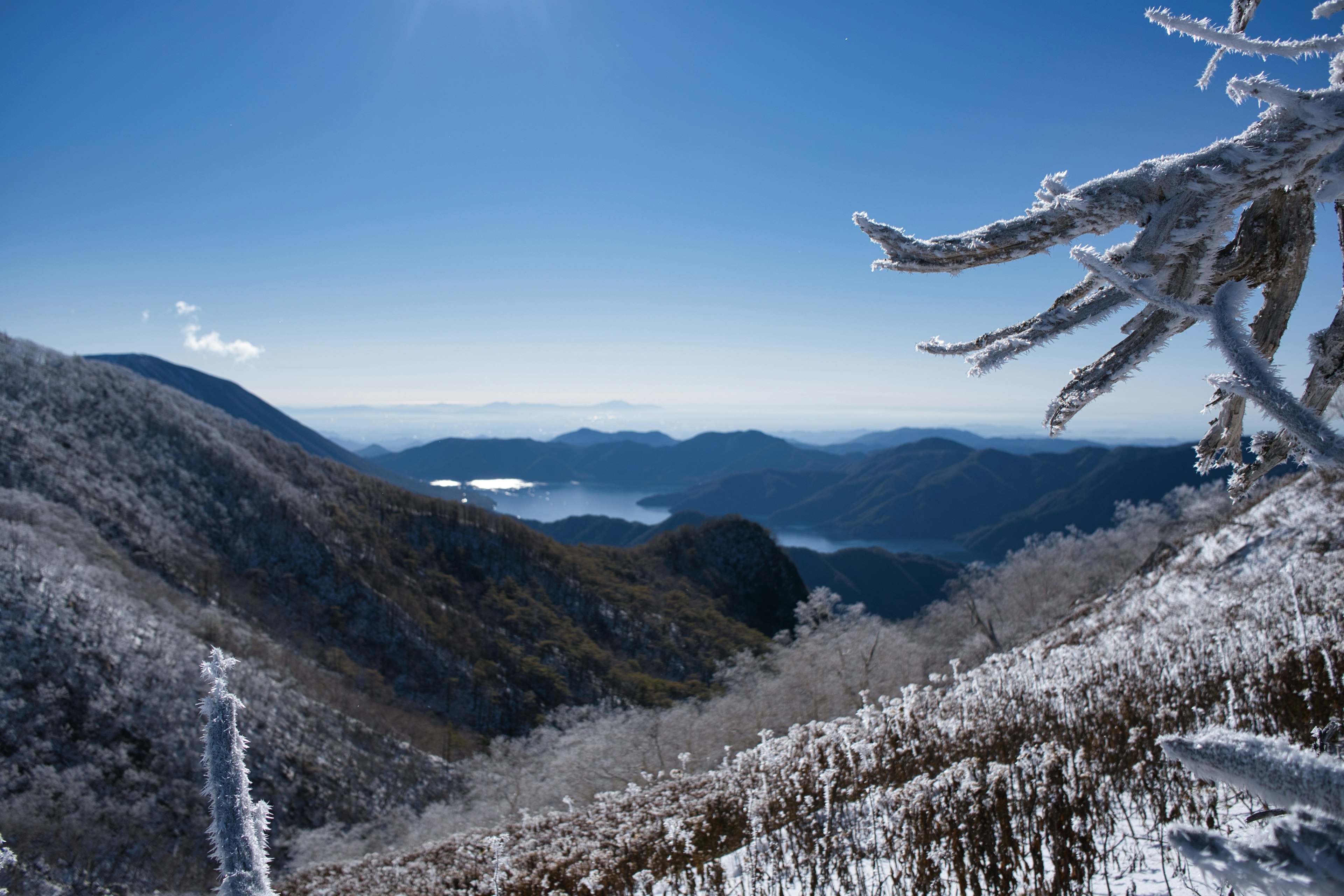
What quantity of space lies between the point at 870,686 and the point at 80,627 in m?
29.7

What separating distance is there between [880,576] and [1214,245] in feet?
360

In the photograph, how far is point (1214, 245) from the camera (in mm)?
1753

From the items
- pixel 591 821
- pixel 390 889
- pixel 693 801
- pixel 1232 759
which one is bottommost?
pixel 390 889

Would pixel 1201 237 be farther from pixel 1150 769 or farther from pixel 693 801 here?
pixel 693 801

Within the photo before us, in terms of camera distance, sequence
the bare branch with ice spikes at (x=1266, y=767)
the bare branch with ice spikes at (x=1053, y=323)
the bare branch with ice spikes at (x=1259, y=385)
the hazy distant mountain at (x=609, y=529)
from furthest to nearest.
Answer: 1. the hazy distant mountain at (x=609, y=529)
2. the bare branch with ice spikes at (x=1053, y=323)
3. the bare branch with ice spikes at (x=1259, y=385)
4. the bare branch with ice spikes at (x=1266, y=767)

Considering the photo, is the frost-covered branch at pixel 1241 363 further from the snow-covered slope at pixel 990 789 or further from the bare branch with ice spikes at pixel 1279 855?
the snow-covered slope at pixel 990 789

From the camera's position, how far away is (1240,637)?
5961mm

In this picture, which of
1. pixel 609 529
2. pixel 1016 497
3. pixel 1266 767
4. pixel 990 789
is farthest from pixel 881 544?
pixel 1266 767

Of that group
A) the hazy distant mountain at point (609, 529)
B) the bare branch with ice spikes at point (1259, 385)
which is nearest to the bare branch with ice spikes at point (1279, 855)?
the bare branch with ice spikes at point (1259, 385)

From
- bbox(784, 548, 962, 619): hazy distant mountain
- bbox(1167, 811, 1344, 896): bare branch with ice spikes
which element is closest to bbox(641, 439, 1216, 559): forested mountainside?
bbox(784, 548, 962, 619): hazy distant mountain

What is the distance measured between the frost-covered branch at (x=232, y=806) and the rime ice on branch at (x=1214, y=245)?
1.96 m

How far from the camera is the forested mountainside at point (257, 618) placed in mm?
18859

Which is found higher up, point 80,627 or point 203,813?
point 80,627

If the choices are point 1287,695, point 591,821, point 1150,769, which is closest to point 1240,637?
point 1287,695
